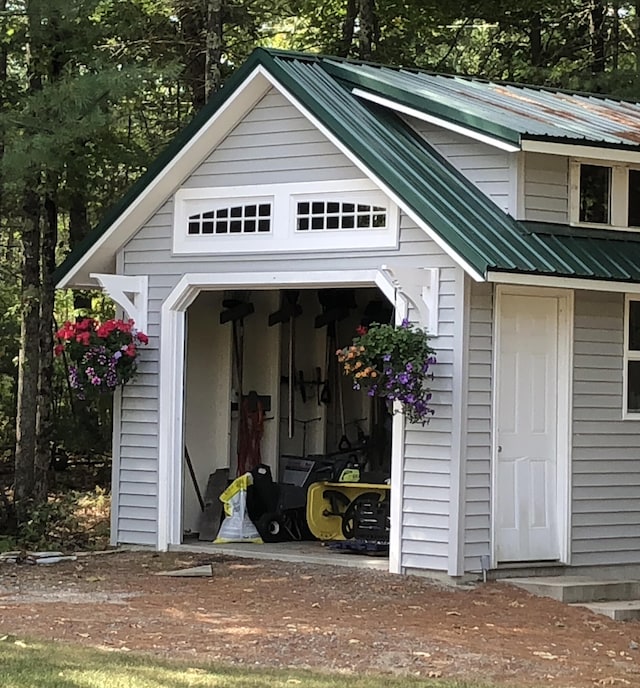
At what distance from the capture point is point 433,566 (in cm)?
1083

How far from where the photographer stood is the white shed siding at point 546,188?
36.8 ft

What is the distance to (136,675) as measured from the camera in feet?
22.7

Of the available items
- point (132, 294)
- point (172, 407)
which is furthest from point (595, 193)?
point (132, 294)

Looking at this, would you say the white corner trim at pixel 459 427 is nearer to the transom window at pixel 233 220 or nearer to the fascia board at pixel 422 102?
the fascia board at pixel 422 102

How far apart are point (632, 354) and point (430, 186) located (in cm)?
237

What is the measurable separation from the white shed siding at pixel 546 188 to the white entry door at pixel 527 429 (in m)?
0.71

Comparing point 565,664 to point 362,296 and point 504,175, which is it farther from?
point 362,296

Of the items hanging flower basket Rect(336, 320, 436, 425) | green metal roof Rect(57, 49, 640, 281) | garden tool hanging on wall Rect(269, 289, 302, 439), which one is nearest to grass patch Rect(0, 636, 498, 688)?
hanging flower basket Rect(336, 320, 436, 425)

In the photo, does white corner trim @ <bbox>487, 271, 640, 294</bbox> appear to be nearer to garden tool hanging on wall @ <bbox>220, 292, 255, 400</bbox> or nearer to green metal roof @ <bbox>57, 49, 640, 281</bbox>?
green metal roof @ <bbox>57, 49, 640, 281</bbox>

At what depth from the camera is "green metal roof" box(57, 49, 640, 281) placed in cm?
1052

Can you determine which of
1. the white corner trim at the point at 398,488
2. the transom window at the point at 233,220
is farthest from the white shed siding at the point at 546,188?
the transom window at the point at 233,220

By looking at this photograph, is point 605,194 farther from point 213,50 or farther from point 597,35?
point 597,35

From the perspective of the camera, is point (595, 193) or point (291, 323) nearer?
point (595, 193)

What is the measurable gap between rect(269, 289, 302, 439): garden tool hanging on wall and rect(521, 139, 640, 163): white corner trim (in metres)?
4.26
